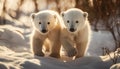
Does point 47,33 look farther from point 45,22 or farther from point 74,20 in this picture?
point 74,20

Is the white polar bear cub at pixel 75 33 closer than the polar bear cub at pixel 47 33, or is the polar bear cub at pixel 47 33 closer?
the white polar bear cub at pixel 75 33

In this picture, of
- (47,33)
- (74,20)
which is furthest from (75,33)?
(47,33)

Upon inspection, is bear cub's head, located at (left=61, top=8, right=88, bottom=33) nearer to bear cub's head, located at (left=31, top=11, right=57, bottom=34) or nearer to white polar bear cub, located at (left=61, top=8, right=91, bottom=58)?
white polar bear cub, located at (left=61, top=8, right=91, bottom=58)

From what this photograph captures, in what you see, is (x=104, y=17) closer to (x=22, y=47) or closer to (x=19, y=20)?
(x=19, y=20)

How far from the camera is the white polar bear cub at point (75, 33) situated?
5.88 m

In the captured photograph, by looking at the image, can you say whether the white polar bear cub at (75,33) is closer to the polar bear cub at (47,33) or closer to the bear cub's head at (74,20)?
the bear cub's head at (74,20)

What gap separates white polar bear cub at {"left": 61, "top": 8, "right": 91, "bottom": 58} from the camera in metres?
5.88

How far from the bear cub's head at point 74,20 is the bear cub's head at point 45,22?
0.58 feet

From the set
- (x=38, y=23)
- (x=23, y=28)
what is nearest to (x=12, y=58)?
(x=38, y=23)

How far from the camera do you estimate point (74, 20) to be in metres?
5.97

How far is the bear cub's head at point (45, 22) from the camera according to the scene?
19.3 feet

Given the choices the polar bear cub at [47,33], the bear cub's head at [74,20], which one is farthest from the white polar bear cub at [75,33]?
→ the polar bear cub at [47,33]

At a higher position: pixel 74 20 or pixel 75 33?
pixel 74 20

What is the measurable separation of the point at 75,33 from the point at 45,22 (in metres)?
0.47
